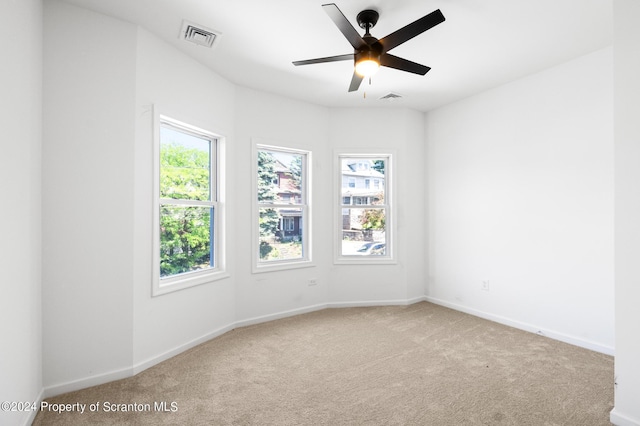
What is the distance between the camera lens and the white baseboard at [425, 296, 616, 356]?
295 cm

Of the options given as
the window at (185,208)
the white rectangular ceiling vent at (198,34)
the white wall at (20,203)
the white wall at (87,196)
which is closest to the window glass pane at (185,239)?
the window at (185,208)

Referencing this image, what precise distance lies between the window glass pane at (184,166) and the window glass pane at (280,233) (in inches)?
33.3

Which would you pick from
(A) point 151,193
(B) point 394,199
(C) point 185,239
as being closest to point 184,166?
(A) point 151,193

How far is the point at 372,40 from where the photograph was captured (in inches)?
87.0

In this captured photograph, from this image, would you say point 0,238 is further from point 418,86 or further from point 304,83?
point 418,86

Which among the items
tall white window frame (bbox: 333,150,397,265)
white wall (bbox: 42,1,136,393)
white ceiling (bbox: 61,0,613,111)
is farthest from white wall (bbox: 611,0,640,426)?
white wall (bbox: 42,1,136,393)

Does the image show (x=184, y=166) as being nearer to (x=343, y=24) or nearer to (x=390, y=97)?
(x=343, y=24)

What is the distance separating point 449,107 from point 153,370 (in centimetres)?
458

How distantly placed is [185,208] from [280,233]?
1331 millimetres

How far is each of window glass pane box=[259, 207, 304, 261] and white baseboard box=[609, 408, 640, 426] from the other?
3.22m

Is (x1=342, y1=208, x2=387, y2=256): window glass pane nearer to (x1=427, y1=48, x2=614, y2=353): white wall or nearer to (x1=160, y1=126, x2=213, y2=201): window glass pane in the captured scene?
(x1=427, y1=48, x2=614, y2=353): white wall

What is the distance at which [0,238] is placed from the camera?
63.4 inches

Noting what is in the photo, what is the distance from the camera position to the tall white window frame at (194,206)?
2.74 metres

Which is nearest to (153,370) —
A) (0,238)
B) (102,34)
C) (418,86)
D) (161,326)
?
(161,326)
